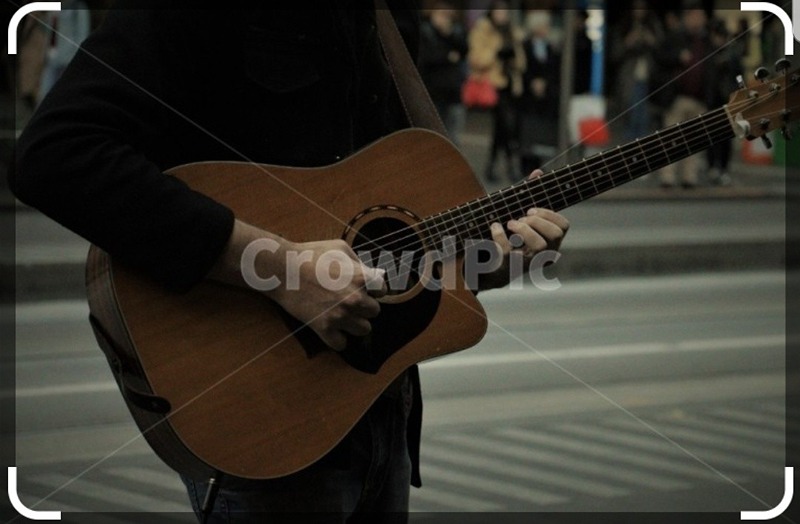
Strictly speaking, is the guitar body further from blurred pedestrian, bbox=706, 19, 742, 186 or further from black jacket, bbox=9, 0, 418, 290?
blurred pedestrian, bbox=706, 19, 742, 186

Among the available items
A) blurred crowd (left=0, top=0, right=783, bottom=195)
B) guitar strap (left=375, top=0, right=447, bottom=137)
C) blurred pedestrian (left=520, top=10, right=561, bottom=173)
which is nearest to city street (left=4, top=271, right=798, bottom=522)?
guitar strap (left=375, top=0, right=447, bottom=137)

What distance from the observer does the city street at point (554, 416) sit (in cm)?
523

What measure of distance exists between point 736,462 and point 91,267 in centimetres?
400

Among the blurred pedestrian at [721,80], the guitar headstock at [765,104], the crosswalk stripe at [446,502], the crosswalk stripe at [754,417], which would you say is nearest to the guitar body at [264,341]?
the guitar headstock at [765,104]

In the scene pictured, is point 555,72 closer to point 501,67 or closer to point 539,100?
point 539,100

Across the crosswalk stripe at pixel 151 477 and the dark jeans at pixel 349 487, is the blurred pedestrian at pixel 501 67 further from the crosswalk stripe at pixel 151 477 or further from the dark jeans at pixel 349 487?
the dark jeans at pixel 349 487

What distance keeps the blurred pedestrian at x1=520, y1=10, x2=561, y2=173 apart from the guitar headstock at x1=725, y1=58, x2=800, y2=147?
36.7ft

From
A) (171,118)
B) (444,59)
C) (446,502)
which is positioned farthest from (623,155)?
(444,59)

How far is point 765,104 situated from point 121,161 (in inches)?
47.0

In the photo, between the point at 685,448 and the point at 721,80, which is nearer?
the point at 685,448

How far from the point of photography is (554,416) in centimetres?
640

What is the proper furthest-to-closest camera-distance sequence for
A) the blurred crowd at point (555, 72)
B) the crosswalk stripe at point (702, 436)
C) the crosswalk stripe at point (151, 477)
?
the blurred crowd at point (555, 72) → the crosswalk stripe at point (702, 436) → the crosswalk stripe at point (151, 477)

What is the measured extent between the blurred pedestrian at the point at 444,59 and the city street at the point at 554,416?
419 cm

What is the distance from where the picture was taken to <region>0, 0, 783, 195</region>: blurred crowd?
12.1 meters
